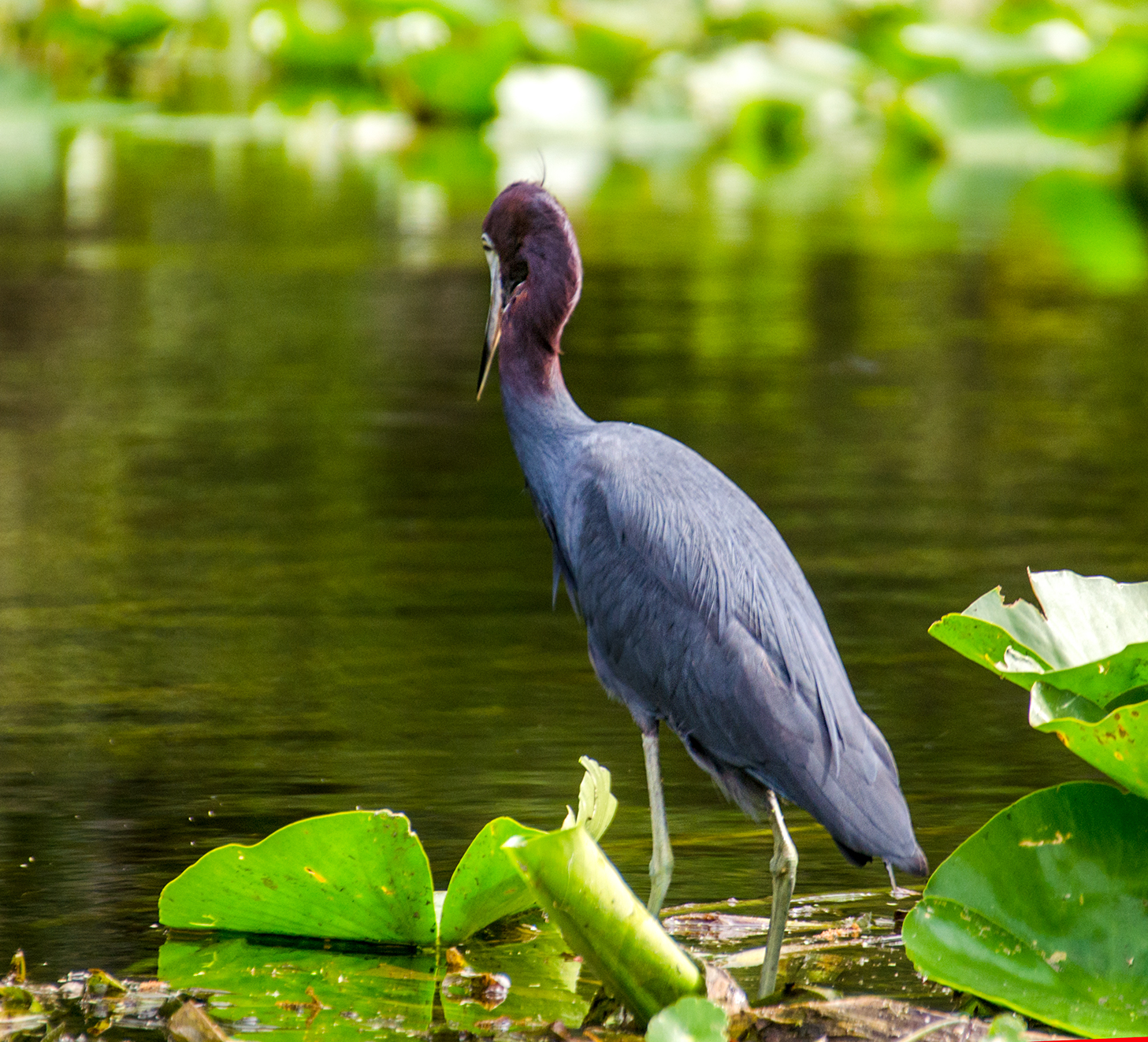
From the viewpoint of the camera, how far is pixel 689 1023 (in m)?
2.46

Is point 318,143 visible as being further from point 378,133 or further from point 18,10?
point 18,10

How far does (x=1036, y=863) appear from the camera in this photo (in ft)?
9.04

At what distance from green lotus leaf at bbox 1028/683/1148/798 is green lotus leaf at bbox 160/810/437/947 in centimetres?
87

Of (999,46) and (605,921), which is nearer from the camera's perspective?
(605,921)

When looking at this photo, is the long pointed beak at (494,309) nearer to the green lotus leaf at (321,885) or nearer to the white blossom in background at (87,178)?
the green lotus leaf at (321,885)

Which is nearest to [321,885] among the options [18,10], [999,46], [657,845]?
[657,845]

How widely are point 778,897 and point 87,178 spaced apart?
12.6 meters

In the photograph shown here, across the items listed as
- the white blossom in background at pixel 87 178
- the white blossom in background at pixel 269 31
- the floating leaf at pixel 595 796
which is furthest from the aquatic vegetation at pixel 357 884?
the white blossom in background at pixel 269 31

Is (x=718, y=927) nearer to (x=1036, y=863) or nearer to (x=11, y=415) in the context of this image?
(x=1036, y=863)

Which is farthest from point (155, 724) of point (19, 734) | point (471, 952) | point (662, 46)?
point (662, 46)

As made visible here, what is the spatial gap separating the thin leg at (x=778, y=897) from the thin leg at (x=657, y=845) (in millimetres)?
167

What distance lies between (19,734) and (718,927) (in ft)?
5.40

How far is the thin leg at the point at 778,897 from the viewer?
2998 millimetres

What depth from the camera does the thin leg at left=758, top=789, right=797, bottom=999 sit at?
9.84 feet
